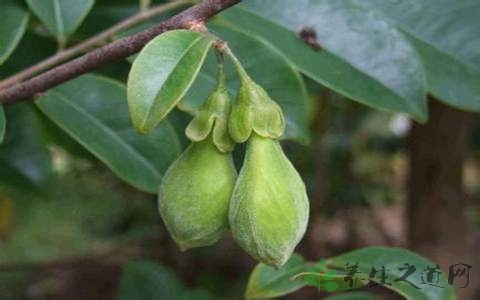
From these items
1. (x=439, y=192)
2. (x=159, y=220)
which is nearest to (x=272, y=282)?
(x=439, y=192)

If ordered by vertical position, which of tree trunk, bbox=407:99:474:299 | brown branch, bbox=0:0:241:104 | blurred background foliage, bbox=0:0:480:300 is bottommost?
blurred background foliage, bbox=0:0:480:300

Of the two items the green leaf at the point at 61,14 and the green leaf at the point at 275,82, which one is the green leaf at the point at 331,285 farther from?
the green leaf at the point at 61,14

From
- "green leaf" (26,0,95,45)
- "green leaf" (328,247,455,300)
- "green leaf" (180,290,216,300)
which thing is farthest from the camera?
"green leaf" (180,290,216,300)

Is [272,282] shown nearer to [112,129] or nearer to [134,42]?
[112,129]

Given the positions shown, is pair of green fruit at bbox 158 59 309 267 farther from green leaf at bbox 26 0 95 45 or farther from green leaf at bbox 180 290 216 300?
green leaf at bbox 180 290 216 300

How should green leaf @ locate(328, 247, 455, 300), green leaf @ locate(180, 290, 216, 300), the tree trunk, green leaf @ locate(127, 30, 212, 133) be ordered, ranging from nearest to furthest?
green leaf @ locate(127, 30, 212, 133), green leaf @ locate(328, 247, 455, 300), green leaf @ locate(180, 290, 216, 300), the tree trunk

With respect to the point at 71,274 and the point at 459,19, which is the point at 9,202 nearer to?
the point at 71,274

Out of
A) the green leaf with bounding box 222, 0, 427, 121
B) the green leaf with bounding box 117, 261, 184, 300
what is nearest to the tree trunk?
the green leaf with bounding box 117, 261, 184, 300
